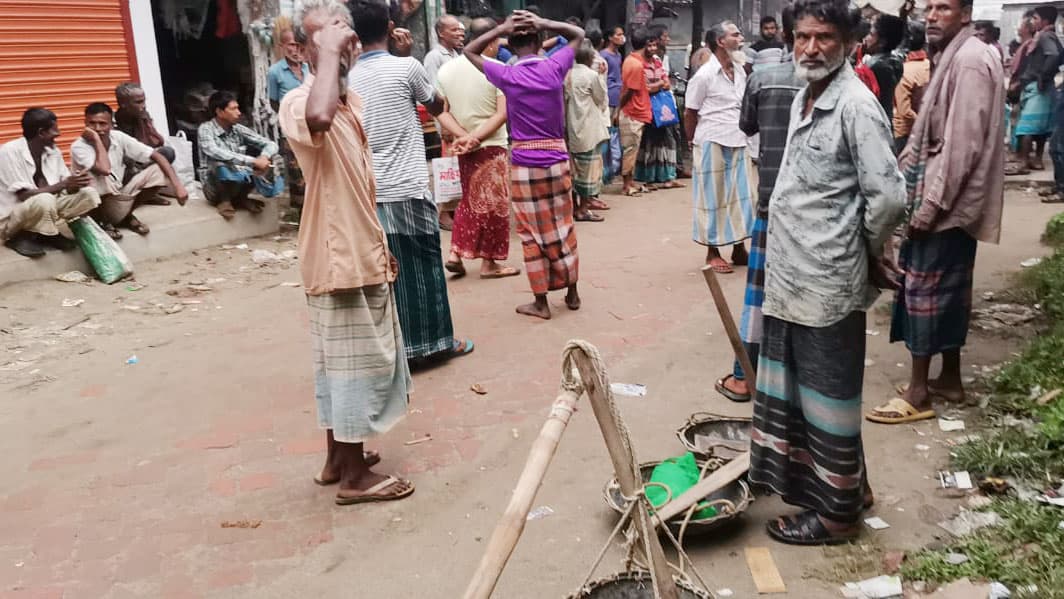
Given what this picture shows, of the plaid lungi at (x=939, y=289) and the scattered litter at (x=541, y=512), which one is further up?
the plaid lungi at (x=939, y=289)

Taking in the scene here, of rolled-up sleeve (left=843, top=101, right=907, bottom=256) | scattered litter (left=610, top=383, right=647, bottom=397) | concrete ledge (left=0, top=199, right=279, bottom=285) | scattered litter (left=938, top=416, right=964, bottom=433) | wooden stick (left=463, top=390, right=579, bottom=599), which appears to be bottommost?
scattered litter (left=610, top=383, right=647, bottom=397)

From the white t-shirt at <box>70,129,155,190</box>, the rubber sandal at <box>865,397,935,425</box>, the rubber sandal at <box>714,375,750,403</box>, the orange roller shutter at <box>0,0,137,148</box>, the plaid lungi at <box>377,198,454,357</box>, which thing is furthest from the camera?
the orange roller shutter at <box>0,0,137,148</box>

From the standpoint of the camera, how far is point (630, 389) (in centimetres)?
478

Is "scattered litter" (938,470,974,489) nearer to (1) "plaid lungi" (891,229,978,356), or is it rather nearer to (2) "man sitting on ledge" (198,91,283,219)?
(1) "plaid lungi" (891,229,978,356)

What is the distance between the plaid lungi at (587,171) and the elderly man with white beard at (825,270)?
20.6 feet

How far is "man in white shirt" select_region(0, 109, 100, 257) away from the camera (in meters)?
6.67

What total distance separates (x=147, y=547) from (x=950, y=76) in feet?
12.8

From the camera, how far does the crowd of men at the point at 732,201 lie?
298cm

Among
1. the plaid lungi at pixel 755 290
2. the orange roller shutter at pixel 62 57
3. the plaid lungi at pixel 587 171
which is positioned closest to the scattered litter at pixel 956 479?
the plaid lungi at pixel 755 290

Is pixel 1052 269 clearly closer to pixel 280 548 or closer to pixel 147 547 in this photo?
pixel 280 548

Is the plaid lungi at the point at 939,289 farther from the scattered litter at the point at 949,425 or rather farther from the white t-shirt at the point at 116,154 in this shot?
the white t-shirt at the point at 116,154

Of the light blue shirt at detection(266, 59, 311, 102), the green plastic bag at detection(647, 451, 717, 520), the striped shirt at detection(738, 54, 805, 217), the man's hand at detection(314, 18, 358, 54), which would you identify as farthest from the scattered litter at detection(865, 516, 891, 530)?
the light blue shirt at detection(266, 59, 311, 102)

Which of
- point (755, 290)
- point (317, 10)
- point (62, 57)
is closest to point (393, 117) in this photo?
point (317, 10)

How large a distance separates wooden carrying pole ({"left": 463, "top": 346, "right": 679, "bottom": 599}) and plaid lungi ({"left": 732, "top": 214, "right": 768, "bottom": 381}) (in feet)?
6.28
